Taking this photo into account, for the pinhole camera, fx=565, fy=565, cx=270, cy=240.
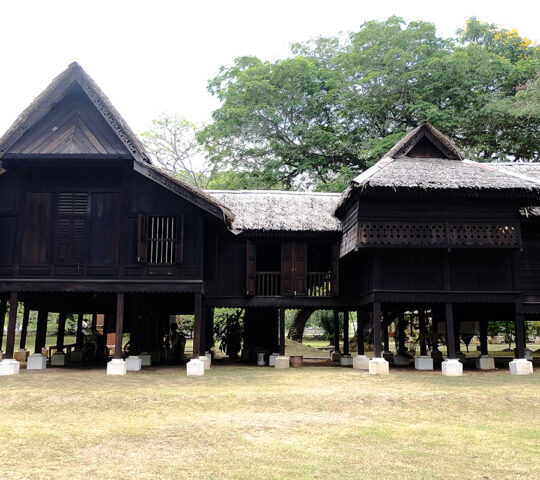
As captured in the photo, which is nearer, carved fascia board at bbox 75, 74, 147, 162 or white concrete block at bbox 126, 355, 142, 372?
carved fascia board at bbox 75, 74, 147, 162

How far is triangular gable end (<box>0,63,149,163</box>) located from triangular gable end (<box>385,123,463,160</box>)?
26.2 ft

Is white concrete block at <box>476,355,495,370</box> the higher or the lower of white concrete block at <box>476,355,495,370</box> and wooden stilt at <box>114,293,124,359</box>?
the lower

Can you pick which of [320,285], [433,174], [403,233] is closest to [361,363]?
[320,285]

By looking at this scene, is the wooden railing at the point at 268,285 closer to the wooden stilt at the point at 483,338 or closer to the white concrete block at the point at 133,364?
the white concrete block at the point at 133,364

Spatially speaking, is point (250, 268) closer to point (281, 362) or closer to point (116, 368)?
point (281, 362)

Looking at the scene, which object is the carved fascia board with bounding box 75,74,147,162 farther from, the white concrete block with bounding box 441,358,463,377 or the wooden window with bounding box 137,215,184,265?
the white concrete block with bounding box 441,358,463,377

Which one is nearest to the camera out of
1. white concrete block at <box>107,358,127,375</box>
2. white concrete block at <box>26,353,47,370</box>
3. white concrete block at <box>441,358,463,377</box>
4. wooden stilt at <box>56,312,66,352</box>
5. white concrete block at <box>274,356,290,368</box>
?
white concrete block at <box>107,358,127,375</box>

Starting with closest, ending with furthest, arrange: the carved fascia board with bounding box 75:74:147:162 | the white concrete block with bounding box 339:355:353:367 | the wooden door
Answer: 1. the carved fascia board with bounding box 75:74:147:162
2. the wooden door
3. the white concrete block with bounding box 339:355:353:367

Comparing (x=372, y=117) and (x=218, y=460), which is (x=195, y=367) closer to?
(x=218, y=460)

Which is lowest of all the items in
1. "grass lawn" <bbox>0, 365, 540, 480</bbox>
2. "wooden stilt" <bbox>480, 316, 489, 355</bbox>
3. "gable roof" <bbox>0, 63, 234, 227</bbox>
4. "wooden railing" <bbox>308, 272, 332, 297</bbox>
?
"grass lawn" <bbox>0, 365, 540, 480</bbox>

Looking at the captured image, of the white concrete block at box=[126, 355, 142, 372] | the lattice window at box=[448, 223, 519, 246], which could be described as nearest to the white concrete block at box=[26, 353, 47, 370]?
the white concrete block at box=[126, 355, 142, 372]

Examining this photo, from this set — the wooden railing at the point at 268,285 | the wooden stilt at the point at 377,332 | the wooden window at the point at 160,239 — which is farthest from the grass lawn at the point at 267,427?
the wooden railing at the point at 268,285

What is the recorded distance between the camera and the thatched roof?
733 inches

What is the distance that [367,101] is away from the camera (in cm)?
2891
